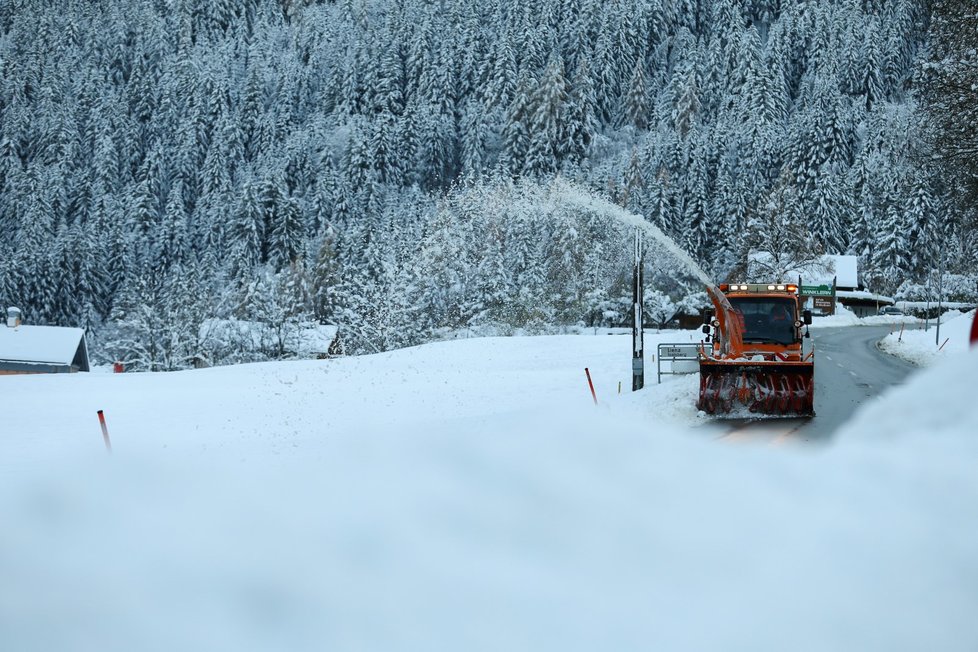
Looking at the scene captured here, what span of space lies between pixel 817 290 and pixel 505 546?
3616 inches

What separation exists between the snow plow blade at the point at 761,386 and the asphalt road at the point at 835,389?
1.86ft

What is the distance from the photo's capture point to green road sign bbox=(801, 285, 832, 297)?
87.0 m

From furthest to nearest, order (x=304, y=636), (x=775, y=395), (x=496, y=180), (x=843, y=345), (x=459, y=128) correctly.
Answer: (x=459, y=128) < (x=496, y=180) < (x=843, y=345) < (x=775, y=395) < (x=304, y=636)

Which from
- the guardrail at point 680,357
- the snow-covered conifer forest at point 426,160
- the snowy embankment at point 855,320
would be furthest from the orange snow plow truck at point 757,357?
the snowy embankment at point 855,320

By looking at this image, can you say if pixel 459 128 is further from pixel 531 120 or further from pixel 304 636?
pixel 304 636

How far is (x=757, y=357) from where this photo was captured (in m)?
18.9

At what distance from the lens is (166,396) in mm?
27688

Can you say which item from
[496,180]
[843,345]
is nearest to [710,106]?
[496,180]

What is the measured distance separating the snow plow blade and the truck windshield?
4.62 feet

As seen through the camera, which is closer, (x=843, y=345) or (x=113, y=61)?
(x=843, y=345)

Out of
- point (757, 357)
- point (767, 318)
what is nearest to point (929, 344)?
point (767, 318)

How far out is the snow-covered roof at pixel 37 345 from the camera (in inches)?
2505

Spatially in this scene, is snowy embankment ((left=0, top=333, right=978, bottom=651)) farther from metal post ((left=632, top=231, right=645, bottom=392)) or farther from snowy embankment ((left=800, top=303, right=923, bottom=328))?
snowy embankment ((left=800, top=303, right=923, bottom=328))

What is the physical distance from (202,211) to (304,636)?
141 metres
